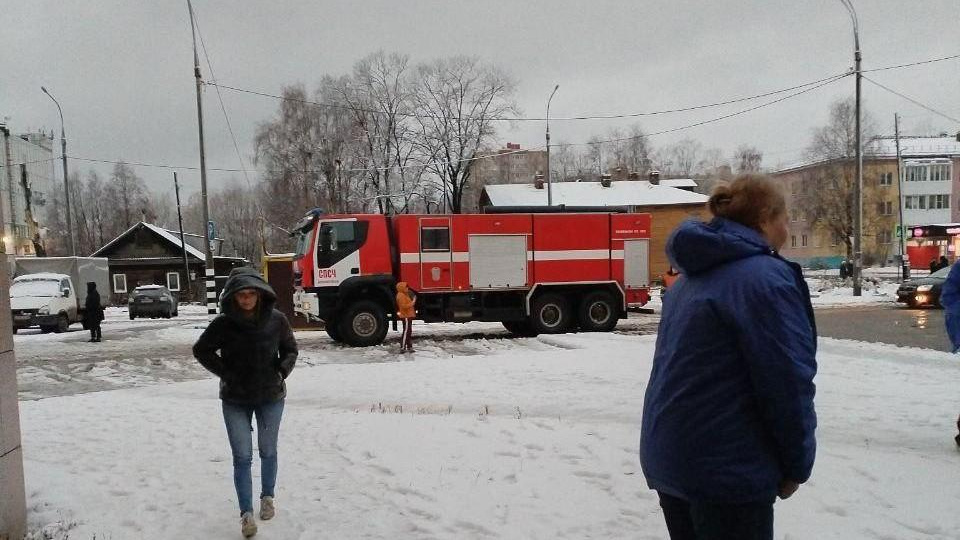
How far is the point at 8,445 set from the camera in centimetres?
375

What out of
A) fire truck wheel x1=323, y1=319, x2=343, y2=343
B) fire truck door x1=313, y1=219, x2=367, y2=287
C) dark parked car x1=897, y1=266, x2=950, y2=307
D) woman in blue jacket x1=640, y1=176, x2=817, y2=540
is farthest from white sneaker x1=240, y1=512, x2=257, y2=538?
dark parked car x1=897, y1=266, x2=950, y2=307

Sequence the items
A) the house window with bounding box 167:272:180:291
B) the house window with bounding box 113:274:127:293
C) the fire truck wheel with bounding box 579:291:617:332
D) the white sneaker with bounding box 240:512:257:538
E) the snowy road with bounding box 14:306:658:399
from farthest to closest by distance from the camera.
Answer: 1. the house window with bounding box 167:272:180:291
2. the house window with bounding box 113:274:127:293
3. the fire truck wheel with bounding box 579:291:617:332
4. the snowy road with bounding box 14:306:658:399
5. the white sneaker with bounding box 240:512:257:538

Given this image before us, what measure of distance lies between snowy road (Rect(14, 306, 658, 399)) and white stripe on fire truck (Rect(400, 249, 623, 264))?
1958 mm

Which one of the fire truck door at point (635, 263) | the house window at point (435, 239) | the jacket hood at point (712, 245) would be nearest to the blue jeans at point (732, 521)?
the jacket hood at point (712, 245)

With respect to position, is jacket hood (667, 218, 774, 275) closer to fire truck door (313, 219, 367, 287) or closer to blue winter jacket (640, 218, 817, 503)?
blue winter jacket (640, 218, 817, 503)

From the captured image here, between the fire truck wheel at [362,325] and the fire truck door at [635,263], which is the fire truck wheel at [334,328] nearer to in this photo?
the fire truck wheel at [362,325]

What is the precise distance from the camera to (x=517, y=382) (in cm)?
858

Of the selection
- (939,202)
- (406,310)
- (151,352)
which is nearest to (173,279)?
(151,352)

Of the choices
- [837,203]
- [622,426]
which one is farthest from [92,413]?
[837,203]

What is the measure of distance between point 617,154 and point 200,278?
2243 inches

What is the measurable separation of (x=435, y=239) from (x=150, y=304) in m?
17.2

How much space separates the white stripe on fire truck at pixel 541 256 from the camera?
49.2 feet

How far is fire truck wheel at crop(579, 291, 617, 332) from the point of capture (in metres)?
16.0

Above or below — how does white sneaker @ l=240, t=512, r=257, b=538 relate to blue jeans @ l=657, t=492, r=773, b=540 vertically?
below
